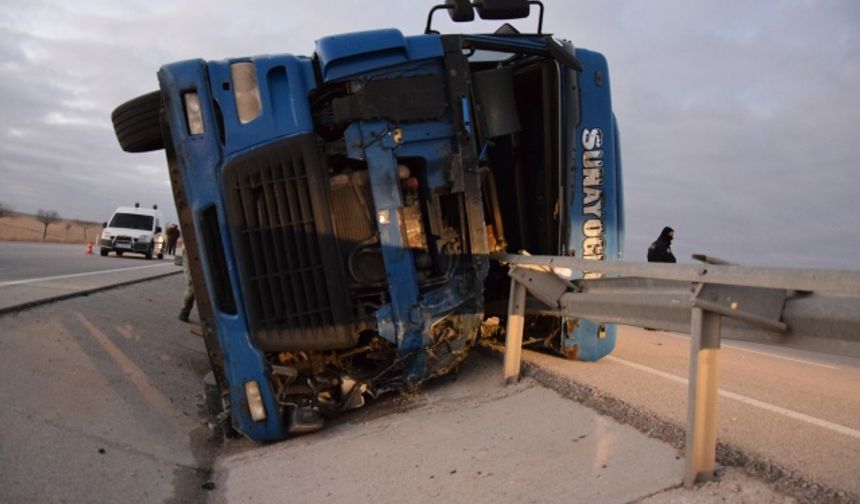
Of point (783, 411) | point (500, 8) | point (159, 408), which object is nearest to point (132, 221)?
point (159, 408)

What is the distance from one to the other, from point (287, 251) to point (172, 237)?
27.2m

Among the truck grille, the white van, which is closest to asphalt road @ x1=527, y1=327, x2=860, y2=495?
the truck grille

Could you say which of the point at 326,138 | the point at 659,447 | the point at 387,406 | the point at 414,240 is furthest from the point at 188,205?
the point at 659,447

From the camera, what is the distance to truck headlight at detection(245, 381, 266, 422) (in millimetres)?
4332

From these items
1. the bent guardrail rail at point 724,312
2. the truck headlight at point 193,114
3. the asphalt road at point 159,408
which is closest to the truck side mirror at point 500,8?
the truck headlight at point 193,114

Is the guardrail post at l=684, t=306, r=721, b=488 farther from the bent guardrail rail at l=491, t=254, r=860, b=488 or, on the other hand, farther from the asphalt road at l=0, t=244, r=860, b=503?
the asphalt road at l=0, t=244, r=860, b=503

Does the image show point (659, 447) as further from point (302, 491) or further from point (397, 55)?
point (397, 55)

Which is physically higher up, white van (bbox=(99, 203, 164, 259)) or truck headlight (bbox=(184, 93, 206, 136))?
truck headlight (bbox=(184, 93, 206, 136))

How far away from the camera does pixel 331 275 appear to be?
432 centimetres

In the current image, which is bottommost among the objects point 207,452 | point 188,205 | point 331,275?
point 207,452

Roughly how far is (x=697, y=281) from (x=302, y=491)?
2.17m

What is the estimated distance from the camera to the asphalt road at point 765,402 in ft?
9.03

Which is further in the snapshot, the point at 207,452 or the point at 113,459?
the point at 207,452

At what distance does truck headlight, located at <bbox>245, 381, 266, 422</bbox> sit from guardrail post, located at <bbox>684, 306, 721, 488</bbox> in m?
2.64
